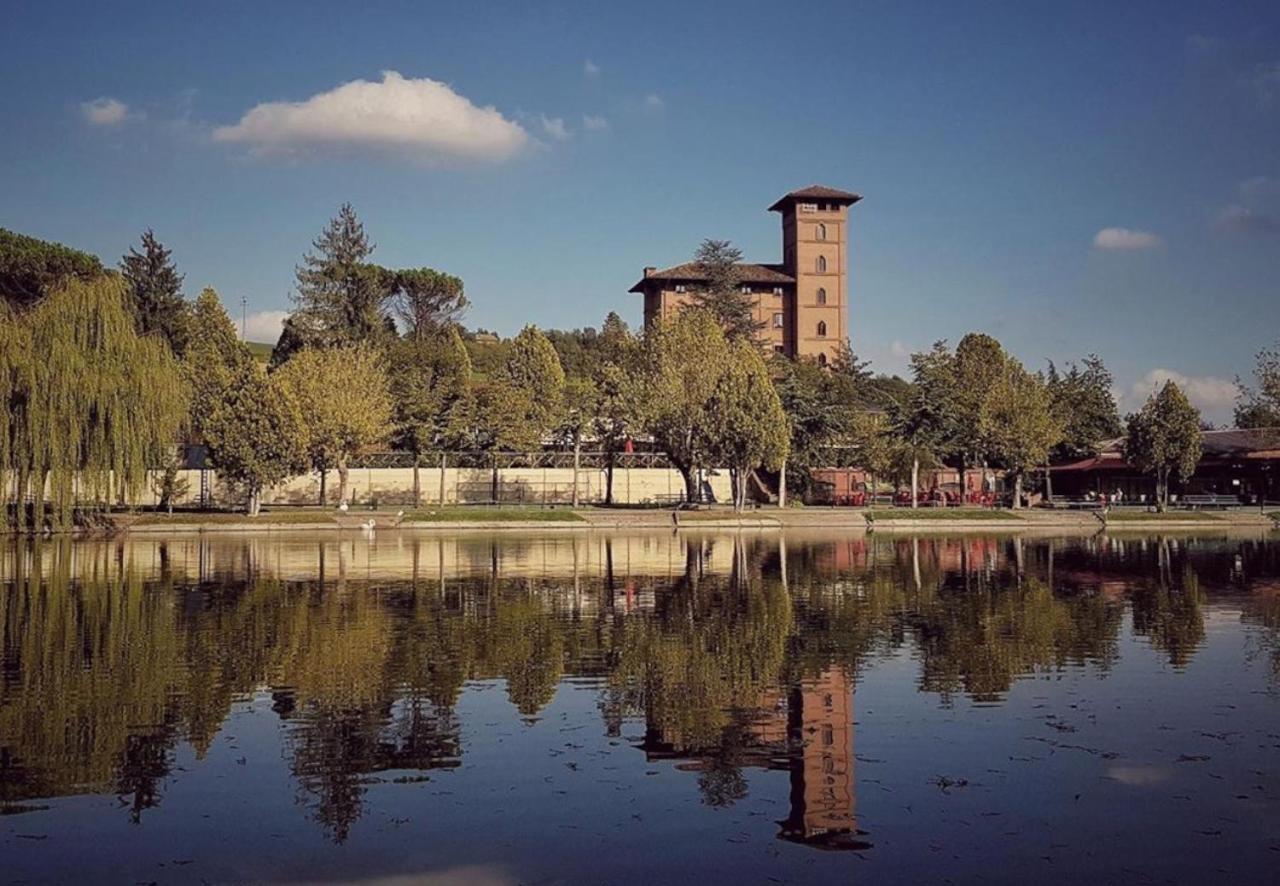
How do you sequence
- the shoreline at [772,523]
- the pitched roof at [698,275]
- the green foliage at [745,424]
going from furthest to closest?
the pitched roof at [698,275], the green foliage at [745,424], the shoreline at [772,523]

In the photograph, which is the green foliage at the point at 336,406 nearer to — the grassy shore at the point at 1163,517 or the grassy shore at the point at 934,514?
the grassy shore at the point at 934,514

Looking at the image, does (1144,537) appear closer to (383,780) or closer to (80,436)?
(80,436)

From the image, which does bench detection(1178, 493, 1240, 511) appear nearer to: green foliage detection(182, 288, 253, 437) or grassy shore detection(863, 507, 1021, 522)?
grassy shore detection(863, 507, 1021, 522)

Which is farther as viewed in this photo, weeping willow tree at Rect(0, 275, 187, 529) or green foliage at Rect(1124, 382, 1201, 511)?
green foliage at Rect(1124, 382, 1201, 511)

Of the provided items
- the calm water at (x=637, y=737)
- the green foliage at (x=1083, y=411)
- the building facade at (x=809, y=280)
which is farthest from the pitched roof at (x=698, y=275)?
the calm water at (x=637, y=737)

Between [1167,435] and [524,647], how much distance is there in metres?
62.8

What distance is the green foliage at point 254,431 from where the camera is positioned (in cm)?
6041

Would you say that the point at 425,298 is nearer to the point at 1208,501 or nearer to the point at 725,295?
the point at 725,295

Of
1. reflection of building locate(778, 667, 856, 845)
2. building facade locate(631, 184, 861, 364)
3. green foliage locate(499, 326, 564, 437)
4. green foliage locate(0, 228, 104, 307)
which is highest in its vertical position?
building facade locate(631, 184, 861, 364)

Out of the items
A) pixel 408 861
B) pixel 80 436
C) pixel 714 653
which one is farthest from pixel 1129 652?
pixel 80 436

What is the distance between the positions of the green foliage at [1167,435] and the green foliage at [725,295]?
3959cm

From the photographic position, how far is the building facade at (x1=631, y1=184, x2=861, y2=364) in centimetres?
14062

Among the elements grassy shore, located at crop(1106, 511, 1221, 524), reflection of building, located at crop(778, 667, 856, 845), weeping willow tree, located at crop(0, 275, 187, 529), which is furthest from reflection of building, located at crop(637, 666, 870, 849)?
grassy shore, located at crop(1106, 511, 1221, 524)

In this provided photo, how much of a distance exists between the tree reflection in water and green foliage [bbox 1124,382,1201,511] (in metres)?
34.4
